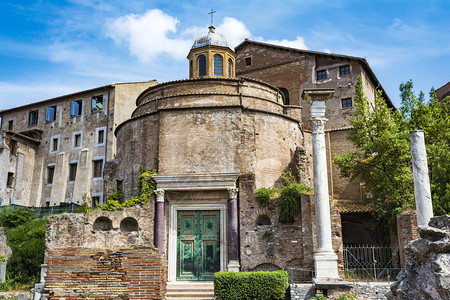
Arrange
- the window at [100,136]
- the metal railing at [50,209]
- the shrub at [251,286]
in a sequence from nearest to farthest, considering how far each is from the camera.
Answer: the shrub at [251,286], the metal railing at [50,209], the window at [100,136]

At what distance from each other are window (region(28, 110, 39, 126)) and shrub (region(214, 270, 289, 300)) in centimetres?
2850

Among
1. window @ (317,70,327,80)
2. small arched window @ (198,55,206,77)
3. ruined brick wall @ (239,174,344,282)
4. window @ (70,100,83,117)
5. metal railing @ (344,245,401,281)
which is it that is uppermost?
window @ (317,70,327,80)

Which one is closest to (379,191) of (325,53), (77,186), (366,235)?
(366,235)

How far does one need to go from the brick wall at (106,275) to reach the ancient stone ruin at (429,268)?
5.56 metres

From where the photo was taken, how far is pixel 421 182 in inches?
566

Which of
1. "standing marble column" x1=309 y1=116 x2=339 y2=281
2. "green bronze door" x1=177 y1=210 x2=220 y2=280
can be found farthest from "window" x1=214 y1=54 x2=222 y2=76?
"standing marble column" x1=309 y1=116 x2=339 y2=281

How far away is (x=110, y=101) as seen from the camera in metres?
34.1

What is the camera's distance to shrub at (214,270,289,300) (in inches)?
595

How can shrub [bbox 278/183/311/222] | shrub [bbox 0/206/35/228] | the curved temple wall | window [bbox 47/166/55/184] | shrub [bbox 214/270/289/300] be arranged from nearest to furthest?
shrub [bbox 214/270/289/300] → shrub [bbox 278/183/311/222] → the curved temple wall → shrub [bbox 0/206/35/228] → window [bbox 47/166/55/184]

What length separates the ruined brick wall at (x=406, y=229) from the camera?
1684 cm

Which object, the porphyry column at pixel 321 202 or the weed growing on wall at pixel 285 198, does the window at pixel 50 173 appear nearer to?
the weed growing on wall at pixel 285 198

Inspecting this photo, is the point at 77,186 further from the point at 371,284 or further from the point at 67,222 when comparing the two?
the point at 371,284

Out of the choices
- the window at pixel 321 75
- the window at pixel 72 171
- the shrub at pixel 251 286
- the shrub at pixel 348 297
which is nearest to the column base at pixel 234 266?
the shrub at pixel 251 286

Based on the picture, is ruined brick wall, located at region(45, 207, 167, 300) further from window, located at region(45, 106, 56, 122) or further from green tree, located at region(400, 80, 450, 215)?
window, located at region(45, 106, 56, 122)
